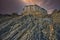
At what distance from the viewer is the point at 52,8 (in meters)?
2.33

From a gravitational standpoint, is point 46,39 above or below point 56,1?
below

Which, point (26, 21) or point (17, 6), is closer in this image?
point (26, 21)

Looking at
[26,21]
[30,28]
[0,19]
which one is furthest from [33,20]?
[0,19]

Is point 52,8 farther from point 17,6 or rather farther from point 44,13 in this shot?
point 17,6

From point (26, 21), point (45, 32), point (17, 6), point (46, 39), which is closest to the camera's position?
point (46, 39)

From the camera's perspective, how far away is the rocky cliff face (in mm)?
1738

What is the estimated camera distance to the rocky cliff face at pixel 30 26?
1738mm

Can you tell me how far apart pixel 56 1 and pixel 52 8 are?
14 cm

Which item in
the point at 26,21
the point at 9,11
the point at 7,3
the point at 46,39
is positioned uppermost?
the point at 7,3

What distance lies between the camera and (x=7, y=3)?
7.92 feet

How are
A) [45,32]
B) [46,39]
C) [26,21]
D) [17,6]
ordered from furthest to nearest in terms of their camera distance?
[17,6] < [26,21] < [45,32] < [46,39]

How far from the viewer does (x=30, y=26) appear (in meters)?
2.03

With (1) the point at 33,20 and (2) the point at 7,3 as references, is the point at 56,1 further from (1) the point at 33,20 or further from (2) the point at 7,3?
(2) the point at 7,3

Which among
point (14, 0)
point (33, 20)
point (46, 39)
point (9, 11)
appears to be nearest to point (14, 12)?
point (9, 11)
